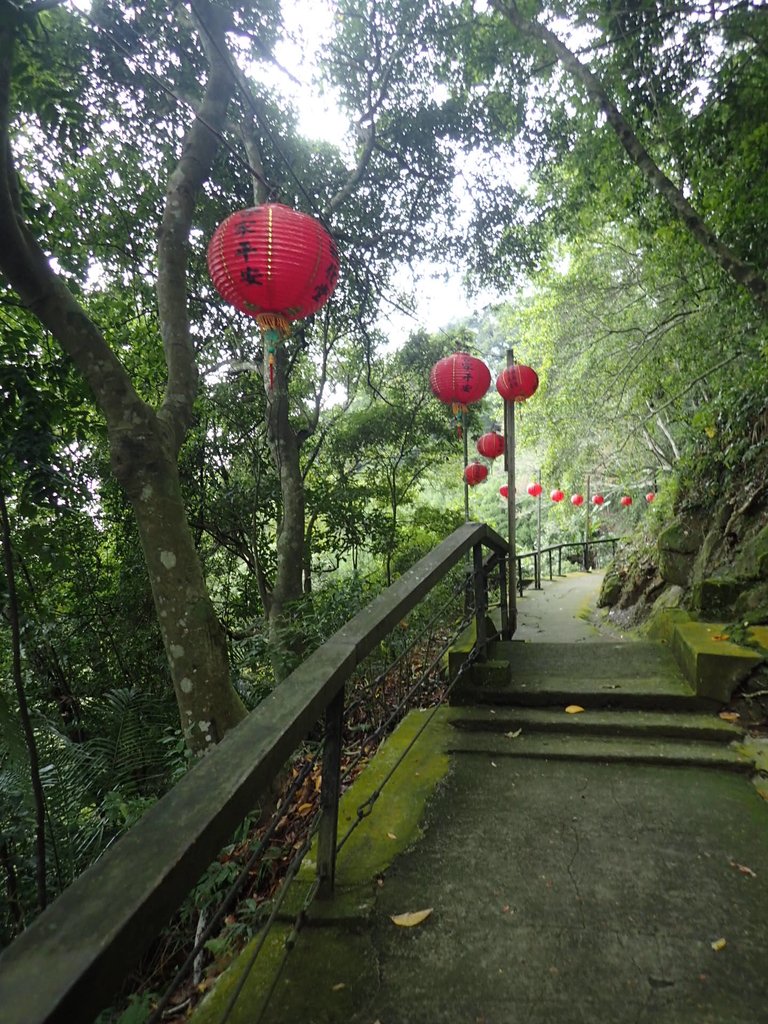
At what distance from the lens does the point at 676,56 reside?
4078 millimetres

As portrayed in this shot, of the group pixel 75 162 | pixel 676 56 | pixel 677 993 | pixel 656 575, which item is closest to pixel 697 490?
pixel 656 575

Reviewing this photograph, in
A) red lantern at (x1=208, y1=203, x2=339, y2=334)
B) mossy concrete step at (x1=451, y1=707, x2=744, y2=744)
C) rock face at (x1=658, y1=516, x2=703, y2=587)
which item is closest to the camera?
mossy concrete step at (x1=451, y1=707, x2=744, y2=744)

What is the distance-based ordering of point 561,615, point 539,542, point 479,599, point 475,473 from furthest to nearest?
point 539,542, point 475,473, point 561,615, point 479,599

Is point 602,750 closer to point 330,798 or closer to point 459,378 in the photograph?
point 330,798

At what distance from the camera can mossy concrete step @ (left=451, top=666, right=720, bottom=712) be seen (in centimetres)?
273

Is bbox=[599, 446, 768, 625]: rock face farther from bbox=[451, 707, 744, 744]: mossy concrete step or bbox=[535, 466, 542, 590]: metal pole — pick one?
bbox=[535, 466, 542, 590]: metal pole

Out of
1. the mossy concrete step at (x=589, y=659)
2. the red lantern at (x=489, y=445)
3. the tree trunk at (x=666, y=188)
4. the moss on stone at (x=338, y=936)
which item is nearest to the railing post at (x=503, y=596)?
the mossy concrete step at (x=589, y=659)

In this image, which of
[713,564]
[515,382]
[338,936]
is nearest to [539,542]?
[713,564]

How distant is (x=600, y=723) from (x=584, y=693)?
0.22 m

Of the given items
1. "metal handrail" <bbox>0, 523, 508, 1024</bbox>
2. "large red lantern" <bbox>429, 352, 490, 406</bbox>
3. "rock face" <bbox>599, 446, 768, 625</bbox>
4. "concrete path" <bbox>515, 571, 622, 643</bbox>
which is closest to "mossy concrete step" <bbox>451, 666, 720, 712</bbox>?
"rock face" <bbox>599, 446, 768, 625</bbox>

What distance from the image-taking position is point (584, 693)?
2838 mm

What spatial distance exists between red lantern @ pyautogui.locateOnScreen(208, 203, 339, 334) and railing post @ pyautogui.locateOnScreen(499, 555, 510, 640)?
243 cm

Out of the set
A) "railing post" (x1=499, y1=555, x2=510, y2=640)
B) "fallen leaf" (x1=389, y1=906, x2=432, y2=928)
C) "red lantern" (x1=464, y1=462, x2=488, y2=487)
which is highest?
"red lantern" (x1=464, y1=462, x2=488, y2=487)

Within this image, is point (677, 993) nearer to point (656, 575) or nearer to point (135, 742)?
point (135, 742)
